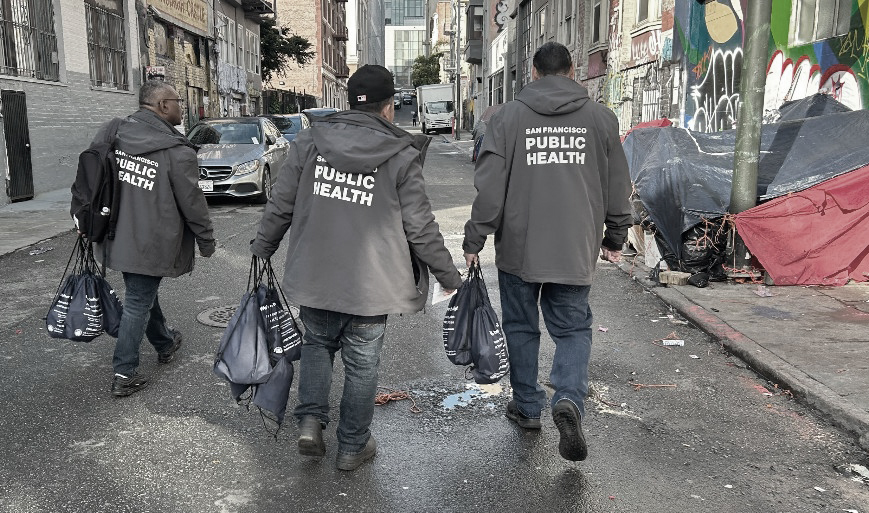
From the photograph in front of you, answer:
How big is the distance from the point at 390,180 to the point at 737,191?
5.11m

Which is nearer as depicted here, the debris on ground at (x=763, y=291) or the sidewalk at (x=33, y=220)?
the debris on ground at (x=763, y=291)

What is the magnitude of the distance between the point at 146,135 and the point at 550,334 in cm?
265

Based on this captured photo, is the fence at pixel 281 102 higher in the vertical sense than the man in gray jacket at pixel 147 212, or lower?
higher

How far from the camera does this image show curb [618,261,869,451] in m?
4.10

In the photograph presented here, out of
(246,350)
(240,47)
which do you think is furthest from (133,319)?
(240,47)

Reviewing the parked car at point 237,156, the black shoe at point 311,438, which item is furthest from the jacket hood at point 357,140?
the parked car at point 237,156

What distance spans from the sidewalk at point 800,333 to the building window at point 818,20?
4187mm

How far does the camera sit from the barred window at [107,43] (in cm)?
1738

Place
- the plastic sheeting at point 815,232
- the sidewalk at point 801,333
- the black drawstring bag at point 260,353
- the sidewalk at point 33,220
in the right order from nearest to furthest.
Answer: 1. the black drawstring bag at point 260,353
2. the sidewalk at point 801,333
3. the plastic sheeting at point 815,232
4. the sidewalk at point 33,220

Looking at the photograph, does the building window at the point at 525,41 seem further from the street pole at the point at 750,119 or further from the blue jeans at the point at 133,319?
the blue jeans at the point at 133,319

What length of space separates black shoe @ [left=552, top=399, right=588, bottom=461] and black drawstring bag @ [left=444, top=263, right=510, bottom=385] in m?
0.42

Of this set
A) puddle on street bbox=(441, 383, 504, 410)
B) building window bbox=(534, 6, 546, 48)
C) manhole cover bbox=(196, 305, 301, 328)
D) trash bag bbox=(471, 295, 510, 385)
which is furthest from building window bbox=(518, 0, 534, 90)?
trash bag bbox=(471, 295, 510, 385)

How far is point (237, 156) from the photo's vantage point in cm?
1374

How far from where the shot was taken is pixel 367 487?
3.43 metres
